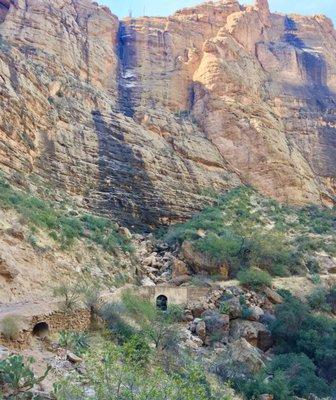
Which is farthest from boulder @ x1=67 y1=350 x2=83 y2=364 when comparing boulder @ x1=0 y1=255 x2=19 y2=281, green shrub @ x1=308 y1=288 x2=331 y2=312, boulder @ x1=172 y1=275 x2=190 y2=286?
green shrub @ x1=308 y1=288 x2=331 y2=312

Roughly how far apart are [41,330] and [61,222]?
40.7ft

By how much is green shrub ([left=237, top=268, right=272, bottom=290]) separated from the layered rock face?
9878 mm

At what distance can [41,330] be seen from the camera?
11906 mm

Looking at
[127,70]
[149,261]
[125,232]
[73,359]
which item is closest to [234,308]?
[149,261]

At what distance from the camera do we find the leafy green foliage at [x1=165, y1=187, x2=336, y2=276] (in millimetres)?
27703

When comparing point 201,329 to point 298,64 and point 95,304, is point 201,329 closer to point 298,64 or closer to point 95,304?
point 95,304

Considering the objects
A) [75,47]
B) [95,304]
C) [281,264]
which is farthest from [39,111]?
[95,304]

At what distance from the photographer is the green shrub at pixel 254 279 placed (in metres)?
23.7

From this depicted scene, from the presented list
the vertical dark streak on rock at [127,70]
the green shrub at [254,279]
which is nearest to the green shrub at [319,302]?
the green shrub at [254,279]

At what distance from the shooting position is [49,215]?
23250 millimetres

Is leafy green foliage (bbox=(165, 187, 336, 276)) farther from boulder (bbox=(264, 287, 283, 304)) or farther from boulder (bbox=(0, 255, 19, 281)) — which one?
boulder (bbox=(0, 255, 19, 281))

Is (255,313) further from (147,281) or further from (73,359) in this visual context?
(73,359)

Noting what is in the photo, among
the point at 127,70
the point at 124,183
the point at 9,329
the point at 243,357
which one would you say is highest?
the point at 9,329

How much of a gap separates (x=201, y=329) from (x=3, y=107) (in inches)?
670
